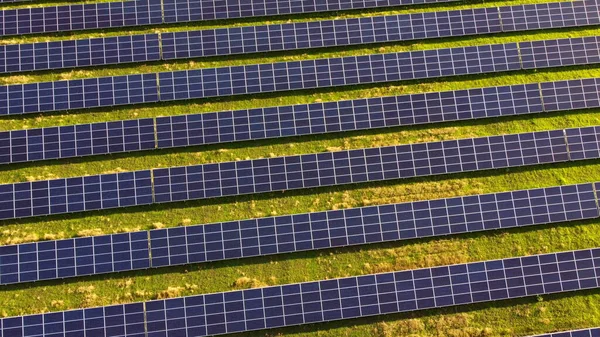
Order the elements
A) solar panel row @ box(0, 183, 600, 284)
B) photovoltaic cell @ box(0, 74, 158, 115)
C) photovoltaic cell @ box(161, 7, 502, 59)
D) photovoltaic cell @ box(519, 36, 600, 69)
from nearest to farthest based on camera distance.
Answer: solar panel row @ box(0, 183, 600, 284)
photovoltaic cell @ box(0, 74, 158, 115)
photovoltaic cell @ box(161, 7, 502, 59)
photovoltaic cell @ box(519, 36, 600, 69)

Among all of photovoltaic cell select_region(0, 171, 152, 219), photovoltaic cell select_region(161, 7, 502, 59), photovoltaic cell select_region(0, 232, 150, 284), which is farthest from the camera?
photovoltaic cell select_region(161, 7, 502, 59)

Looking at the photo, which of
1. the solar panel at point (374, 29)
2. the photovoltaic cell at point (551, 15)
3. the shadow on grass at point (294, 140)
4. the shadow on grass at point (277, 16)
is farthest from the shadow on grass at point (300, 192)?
the shadow on grass at point (277, 16)

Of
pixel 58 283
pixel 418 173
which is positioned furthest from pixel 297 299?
pixel 58 283

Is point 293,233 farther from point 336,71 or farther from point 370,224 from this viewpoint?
point 336,71

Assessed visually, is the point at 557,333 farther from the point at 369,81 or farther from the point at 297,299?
the point at 369,81

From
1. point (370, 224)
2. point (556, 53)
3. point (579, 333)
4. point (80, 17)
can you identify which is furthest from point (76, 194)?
point (556, 53)

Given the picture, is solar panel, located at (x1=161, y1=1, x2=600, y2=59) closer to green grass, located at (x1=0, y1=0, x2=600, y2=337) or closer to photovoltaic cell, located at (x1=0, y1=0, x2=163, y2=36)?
green grass, located at (x1=0, y1=0, x2=600, y2=337)

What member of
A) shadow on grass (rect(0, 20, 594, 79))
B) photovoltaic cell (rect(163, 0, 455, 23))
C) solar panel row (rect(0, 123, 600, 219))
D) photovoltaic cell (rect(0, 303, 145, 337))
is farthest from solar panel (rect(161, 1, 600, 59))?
photovoltaic cell (rect(0, 303, 145, 337))
